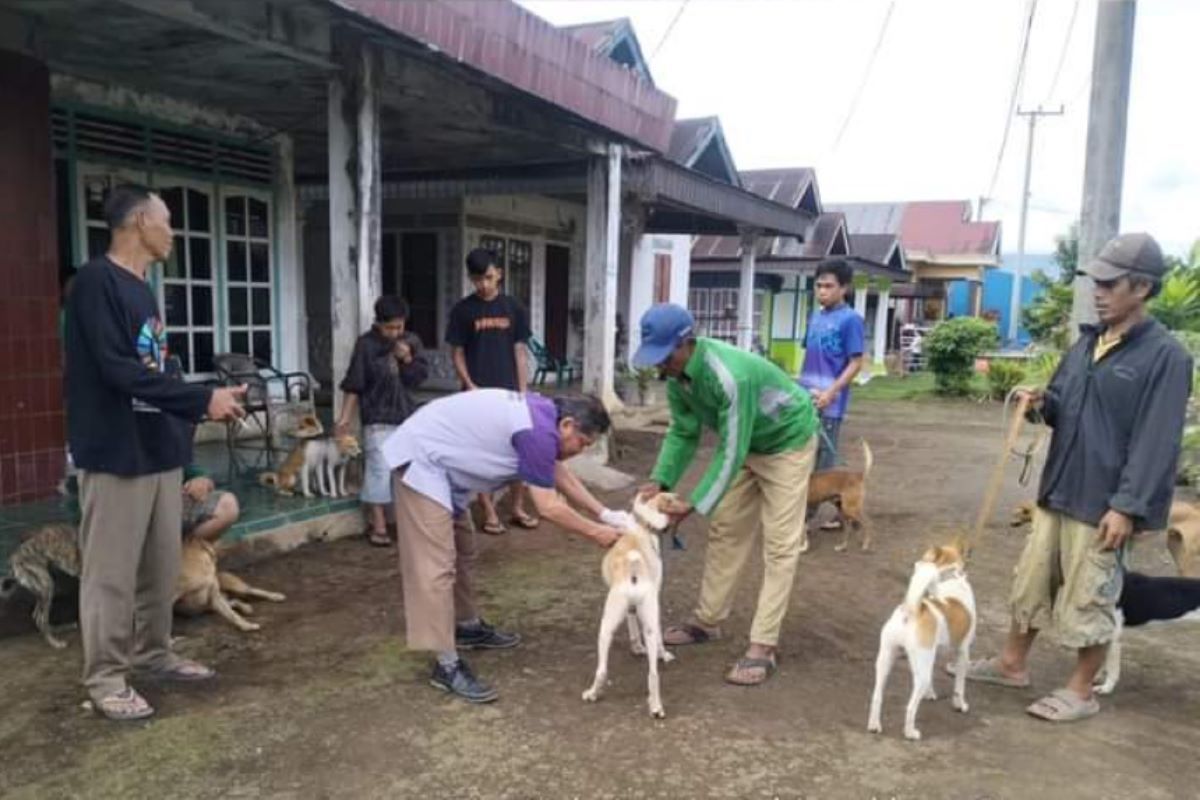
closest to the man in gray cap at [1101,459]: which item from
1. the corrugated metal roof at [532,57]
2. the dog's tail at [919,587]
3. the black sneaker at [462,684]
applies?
the dog's tail at [919,587]

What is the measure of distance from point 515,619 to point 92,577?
1933 millimetres

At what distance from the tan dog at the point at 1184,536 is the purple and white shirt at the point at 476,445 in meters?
3.77

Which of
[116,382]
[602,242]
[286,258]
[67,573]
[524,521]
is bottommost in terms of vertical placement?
[524,521]

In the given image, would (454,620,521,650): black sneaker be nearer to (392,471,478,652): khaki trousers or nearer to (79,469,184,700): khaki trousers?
(392,471,478,652): khaki trousers

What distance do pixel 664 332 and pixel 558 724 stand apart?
1.55 metres

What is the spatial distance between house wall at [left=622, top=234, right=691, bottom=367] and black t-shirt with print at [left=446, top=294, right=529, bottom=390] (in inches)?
245

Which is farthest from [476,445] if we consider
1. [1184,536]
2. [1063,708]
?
[1184,536]

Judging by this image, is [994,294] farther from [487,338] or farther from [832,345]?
[487,338]

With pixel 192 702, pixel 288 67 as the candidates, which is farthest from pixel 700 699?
pixel 288 67

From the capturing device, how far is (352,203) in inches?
218

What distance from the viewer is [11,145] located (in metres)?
5.17

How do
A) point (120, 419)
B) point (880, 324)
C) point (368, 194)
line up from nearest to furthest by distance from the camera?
1. point (120, 419)
2. point (368, 194)
3. point (880, 324)

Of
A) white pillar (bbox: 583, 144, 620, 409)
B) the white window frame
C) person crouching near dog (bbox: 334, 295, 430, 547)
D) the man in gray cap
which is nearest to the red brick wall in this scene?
person crouching near dog (bbox: 334, 295, 430, 547)

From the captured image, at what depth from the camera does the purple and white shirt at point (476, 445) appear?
3.17 meters
